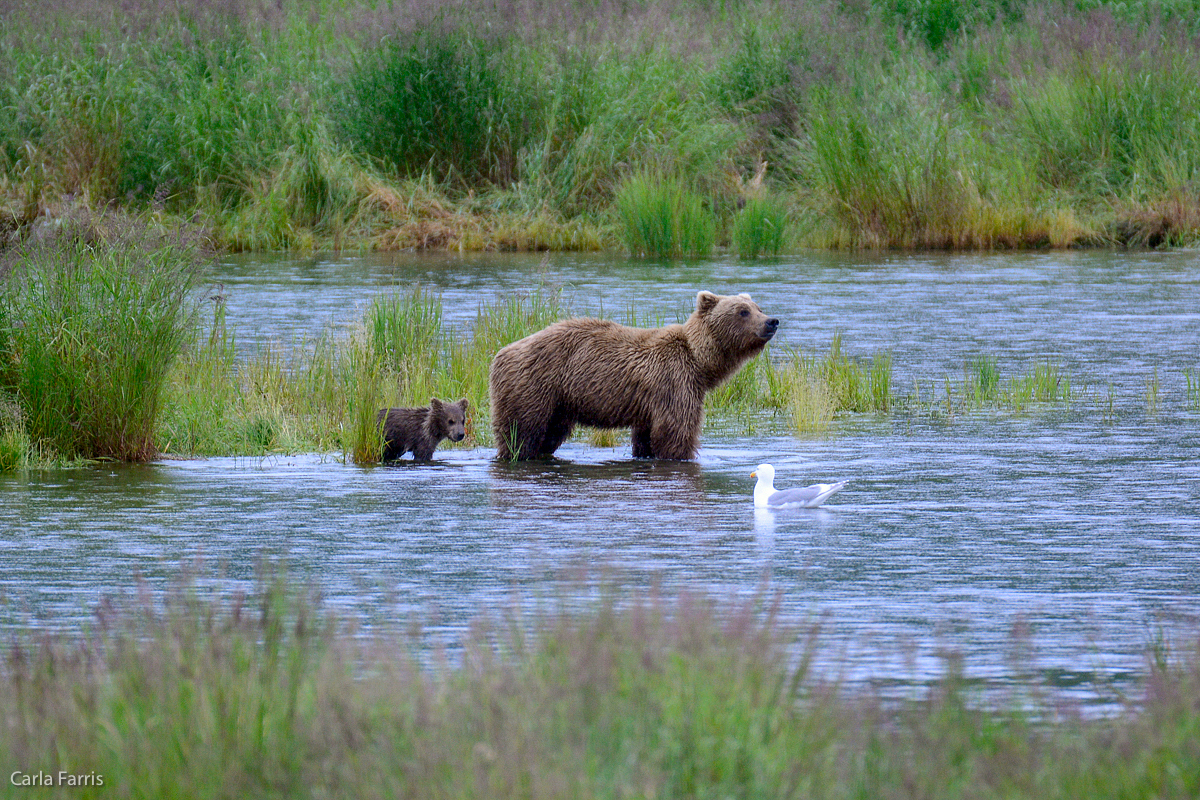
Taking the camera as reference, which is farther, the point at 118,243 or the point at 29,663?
the point at 118,243

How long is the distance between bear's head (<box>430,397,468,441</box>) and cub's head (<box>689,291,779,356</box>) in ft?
5.50

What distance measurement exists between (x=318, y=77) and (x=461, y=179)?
2850mm

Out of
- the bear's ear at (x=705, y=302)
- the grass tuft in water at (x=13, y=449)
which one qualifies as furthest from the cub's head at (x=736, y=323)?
the grass tuft in water at (x=13, y=449)

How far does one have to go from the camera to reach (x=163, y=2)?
29.6m

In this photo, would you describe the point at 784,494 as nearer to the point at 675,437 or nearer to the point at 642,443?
the point at 675,437

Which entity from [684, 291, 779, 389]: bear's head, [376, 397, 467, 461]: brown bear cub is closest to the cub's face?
[376, 397, 467, 461]: brown bear cub

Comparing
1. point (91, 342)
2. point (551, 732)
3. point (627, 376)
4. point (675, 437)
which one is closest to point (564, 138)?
point (627, 376)

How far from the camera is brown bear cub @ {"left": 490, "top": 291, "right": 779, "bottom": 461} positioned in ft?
36.6

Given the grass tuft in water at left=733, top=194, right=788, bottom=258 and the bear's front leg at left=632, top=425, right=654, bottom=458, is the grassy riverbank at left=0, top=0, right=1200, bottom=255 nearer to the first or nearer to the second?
the grass tuft in water at left=733, top=194, right=788, bottom=258

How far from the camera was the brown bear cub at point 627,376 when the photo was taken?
36.6 ft

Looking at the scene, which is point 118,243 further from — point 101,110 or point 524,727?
point 101,110

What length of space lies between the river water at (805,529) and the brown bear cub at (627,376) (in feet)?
0.80

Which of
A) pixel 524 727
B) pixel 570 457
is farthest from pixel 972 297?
pixel 524 727

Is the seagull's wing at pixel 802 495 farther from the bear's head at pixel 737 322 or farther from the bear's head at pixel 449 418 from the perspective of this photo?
the bear's head at pixel 449 418
